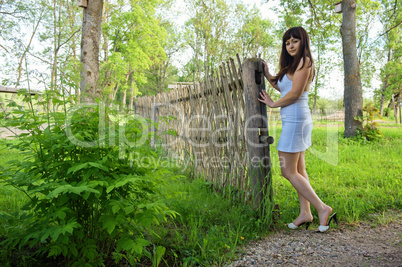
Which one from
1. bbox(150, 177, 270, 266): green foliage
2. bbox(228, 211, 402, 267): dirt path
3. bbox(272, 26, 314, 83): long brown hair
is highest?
bbox(272, 26, 314, 83): long brown hair

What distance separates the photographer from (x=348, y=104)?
28.6ft

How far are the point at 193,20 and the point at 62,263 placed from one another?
1026 inches

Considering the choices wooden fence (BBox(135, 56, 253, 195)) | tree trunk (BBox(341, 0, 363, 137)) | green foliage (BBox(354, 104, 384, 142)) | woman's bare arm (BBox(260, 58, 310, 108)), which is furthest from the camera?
tree trunk (BBox(341, 0, 363, 137))


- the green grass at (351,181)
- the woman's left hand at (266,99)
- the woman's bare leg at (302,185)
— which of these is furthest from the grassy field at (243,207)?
the woman's left hand at (266,99)

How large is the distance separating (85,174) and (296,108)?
2.00 metres

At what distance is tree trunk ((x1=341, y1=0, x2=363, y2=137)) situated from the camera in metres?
8.56

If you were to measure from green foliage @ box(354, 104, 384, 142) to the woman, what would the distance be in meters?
6.23

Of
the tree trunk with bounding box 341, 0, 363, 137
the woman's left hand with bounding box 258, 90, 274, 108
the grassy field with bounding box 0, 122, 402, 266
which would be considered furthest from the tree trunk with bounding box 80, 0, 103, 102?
the tree trunk with bounding box 341, 0, 363, 137

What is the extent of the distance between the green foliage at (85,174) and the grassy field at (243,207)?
222 millimetres

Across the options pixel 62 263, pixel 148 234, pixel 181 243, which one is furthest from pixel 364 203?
pixel 62 263

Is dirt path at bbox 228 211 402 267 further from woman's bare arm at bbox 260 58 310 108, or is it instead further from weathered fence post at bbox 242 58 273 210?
woman's bare arm at bbox 260 58 310 108

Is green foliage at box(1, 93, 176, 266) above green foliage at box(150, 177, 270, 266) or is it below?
above

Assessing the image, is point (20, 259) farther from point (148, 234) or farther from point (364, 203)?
point (364, 203)

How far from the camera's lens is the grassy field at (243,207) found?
2477 millimetres
